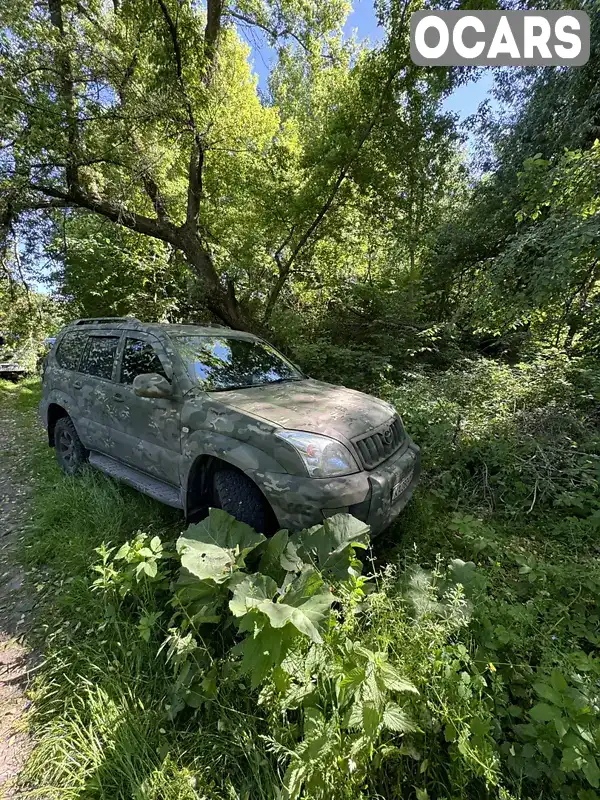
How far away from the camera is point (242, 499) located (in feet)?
7.73

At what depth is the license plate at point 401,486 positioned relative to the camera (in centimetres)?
239

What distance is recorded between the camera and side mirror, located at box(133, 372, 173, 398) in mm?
2658

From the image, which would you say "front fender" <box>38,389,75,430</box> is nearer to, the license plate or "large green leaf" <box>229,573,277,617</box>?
"large green leaf" <box>229,573,277,617</box>

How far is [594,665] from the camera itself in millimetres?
1582

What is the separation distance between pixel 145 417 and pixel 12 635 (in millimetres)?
1572

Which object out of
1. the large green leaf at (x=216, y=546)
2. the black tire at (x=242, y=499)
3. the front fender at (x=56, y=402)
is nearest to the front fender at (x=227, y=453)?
the black tire at (x=242, y=499)

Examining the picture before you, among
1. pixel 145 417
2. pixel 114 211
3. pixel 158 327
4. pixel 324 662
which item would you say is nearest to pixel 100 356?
pixel 158 327

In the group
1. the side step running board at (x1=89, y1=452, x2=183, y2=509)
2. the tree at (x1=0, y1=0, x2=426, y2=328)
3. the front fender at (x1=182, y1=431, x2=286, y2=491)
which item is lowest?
the side step running board at (x1=89, y1=452, x2=183, y2=509)

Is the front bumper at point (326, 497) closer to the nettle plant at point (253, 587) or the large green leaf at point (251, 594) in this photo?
the nettle plant at point (253, 587)

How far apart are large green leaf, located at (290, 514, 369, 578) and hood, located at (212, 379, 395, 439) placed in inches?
22.2

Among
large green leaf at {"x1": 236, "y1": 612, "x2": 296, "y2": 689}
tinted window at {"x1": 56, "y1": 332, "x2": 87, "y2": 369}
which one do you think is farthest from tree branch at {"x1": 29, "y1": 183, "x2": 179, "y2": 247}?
large green leaf at {"x1": 236, "y1": 612, "x2": 296, "y2": 689}

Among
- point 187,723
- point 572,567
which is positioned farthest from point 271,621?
point 572,567

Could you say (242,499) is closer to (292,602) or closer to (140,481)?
(292,602)

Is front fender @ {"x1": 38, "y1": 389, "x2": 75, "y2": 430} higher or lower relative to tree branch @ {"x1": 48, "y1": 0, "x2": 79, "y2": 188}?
lower
